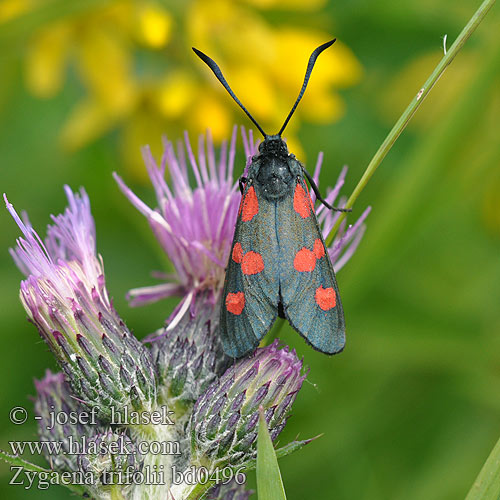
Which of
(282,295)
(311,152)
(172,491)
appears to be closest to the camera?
(172,491)

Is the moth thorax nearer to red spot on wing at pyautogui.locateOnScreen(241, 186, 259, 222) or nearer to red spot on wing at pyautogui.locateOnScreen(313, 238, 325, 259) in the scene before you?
red spot on wing at pyautogui.locateOnScreen(241, 186, 259, 222)

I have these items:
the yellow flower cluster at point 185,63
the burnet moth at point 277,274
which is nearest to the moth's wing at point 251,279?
the burnet moth at point 277,274

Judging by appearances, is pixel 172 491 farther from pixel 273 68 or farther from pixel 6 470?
pixel 273 68

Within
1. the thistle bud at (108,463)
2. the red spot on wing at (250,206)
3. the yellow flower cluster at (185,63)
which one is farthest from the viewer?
the yellow flower cluster at (185,63)

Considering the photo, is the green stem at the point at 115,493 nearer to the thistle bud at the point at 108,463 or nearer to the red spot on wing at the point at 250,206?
the thistle bud at the point at 108,463

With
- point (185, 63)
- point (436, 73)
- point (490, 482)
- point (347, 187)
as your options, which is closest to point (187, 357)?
point (490, 482)

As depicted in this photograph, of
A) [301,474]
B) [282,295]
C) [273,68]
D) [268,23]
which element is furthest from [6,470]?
[268,23]
